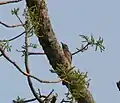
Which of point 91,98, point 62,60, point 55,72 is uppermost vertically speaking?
point 62,60

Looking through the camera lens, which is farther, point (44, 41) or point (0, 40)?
point (44, 41)

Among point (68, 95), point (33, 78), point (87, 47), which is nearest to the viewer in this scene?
point (33, 78)

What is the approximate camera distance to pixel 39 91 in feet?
4.18

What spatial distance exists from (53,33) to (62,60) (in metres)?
0.11

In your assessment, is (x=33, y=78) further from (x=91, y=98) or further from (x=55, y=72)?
(x=91, y=98)

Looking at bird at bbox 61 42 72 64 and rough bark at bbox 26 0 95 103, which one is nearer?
rough bark at bbox 26 0 95 103

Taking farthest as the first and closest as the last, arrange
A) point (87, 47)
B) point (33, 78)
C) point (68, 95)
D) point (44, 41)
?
1. point (44, 41)
2. point (87, 47)
3. point (68, 95)
4. point (33, 78)

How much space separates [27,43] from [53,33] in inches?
20.0

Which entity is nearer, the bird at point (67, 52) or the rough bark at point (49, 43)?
the rough bark at point (49, 43)

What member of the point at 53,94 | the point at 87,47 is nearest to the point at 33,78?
the point at 53,94

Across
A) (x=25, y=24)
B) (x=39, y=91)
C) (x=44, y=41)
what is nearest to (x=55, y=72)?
(x=39, y=91)

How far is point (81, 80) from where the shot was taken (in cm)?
127

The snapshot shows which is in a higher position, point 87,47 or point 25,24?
point 87,47

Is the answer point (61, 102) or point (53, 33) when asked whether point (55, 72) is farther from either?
point (53, 33)
